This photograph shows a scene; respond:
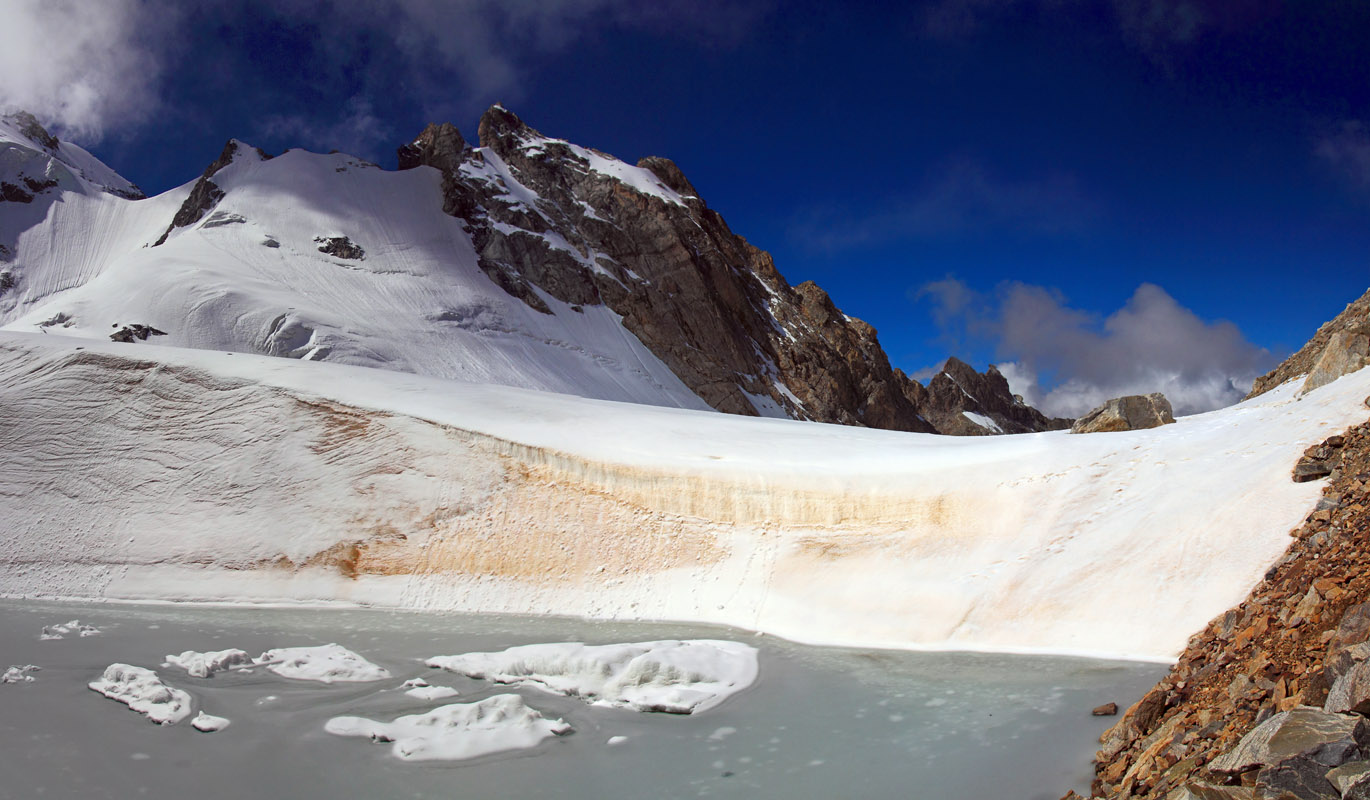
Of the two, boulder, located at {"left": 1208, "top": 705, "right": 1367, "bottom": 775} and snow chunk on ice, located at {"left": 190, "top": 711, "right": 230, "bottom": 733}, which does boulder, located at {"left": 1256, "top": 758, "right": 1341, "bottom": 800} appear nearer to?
boulder, located at {"left": 1208, "top": 705, "right": 1367, "bottom": 775}

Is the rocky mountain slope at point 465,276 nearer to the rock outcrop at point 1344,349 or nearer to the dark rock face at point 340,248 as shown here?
the dark rock face at point 340,248

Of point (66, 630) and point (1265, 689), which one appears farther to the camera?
point (66, 630)

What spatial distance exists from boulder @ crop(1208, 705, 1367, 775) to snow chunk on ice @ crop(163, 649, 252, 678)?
268 inches

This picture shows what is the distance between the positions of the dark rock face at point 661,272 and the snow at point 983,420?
44.7 ft

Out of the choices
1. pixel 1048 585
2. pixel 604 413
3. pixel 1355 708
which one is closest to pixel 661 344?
pixel 604 413

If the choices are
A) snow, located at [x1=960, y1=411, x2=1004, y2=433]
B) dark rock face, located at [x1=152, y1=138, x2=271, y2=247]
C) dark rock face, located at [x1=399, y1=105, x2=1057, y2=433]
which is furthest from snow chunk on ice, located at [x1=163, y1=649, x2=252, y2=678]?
snow, located at [x1=960, y1=411, x2=1004, y2=433]

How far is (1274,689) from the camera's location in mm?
3512

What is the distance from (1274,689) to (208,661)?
7.20 m

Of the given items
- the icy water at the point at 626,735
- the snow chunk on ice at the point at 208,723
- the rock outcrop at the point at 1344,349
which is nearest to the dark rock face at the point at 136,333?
the icy water at the point at 626,735

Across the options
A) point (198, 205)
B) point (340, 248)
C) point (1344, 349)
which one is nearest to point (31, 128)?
point (198, 205)

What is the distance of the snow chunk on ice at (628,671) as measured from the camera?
5.93 m

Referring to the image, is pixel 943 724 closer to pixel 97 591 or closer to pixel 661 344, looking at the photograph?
pixel 97 591

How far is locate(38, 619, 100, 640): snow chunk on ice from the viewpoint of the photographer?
7.57 m

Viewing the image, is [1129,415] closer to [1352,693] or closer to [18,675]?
[1352,693]
